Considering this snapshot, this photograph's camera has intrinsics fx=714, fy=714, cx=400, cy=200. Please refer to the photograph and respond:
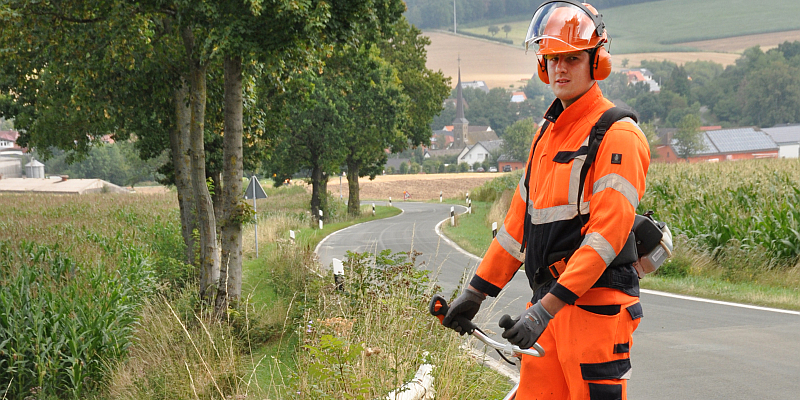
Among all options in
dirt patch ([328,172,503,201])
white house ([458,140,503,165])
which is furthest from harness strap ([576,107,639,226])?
white house ([458,140,503,165])

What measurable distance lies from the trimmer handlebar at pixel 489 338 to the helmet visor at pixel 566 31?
1.09 meters

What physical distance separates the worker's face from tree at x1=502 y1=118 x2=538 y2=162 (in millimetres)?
127514

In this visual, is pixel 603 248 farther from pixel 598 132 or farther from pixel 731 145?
pixel 731 145

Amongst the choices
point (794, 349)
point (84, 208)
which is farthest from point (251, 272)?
point (84, 208)

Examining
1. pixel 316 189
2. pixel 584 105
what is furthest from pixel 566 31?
pixel 316 189

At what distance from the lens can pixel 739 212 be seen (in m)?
13.6

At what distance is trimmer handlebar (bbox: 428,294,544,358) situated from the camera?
255 cm

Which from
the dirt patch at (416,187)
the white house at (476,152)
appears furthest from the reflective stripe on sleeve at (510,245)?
the white house at (476,152)

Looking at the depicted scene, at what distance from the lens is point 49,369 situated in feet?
23.6

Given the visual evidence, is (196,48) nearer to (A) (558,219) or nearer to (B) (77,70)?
(B) (77,70)

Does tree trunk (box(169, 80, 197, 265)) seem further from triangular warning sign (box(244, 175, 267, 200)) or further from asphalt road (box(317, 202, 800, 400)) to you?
asphalt road (box(317, 202, 800, 400))

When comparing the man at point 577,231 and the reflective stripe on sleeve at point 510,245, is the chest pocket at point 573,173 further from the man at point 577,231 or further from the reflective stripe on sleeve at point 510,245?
the reflective stripe on sleeve at point 510,245

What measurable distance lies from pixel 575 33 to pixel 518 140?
13131 centimetres

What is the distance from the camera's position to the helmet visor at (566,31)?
2.83 m
